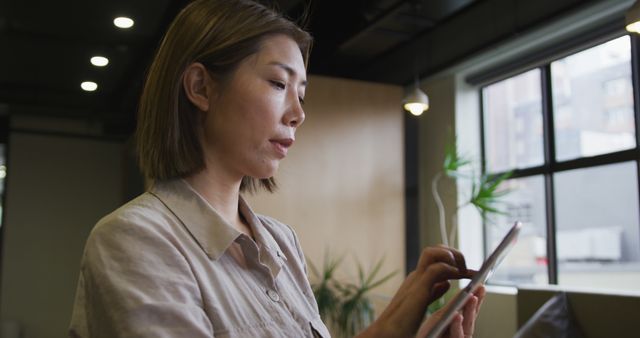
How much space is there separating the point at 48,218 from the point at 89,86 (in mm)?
2363

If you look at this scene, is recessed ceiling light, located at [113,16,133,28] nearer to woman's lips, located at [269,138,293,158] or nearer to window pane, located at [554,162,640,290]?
window pane, located at [554,162,640,290]

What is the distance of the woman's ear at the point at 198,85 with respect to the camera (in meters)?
0.90

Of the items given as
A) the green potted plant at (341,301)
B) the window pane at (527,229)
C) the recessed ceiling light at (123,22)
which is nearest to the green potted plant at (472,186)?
the window pane at (527,229)

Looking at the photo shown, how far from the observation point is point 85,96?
7.61m

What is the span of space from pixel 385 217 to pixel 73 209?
15.6ft

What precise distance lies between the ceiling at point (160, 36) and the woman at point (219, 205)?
130 inches

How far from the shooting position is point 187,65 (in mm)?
900

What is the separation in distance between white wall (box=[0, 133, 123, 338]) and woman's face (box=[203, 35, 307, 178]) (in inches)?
323

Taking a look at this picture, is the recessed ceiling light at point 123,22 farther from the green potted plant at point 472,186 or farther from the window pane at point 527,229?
the window pane at point 527,229

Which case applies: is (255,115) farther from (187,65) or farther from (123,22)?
(123,22)

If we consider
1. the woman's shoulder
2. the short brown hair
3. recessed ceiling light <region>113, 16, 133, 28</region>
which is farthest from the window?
the woman's shoulder

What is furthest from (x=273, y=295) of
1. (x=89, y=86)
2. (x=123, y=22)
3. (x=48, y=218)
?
(x=48, y=218)

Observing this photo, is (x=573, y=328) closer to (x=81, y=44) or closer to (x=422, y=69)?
(x=422, y=69)

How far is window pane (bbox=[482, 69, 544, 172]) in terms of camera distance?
222 inches
